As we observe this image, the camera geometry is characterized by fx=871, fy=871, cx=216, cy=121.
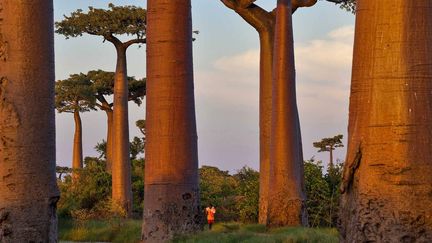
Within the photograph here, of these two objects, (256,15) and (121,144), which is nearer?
(256,15)

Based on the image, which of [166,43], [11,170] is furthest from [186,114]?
[11,170]

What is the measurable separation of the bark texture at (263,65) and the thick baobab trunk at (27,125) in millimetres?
10934

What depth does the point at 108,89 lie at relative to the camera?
30000 mm

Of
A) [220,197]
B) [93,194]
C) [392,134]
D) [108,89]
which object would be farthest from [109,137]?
[392,134]

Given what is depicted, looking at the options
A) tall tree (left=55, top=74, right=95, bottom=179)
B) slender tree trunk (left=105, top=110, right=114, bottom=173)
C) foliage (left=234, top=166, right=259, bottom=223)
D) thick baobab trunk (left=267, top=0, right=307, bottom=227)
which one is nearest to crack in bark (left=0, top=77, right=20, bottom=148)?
thick baobab trunk (left=267, top=0, right=307, bottom=227)

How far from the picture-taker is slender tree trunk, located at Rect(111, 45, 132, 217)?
77.2 ft

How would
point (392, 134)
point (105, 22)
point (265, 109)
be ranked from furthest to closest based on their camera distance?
point (105, 22) < point (265, 109) < point (392, 134)

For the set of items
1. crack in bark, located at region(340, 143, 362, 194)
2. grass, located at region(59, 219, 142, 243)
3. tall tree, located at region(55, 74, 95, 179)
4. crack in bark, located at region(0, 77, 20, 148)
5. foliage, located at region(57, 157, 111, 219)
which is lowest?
grass, located at region(59, 219, 142, 243)

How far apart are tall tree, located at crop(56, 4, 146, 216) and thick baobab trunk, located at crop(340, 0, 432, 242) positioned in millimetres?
18504

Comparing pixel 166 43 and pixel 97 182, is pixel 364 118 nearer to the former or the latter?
pixel 166 43

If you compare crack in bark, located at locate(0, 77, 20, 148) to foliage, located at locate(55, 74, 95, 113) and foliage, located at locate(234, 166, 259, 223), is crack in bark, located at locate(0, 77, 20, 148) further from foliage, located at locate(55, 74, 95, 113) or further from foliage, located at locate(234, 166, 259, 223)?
foliage, located at locate(55, 74, 95, 113)

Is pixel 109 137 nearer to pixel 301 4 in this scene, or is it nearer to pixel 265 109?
pixel 265 109

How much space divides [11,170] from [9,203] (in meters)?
0.24

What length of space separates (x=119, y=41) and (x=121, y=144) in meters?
2.97
